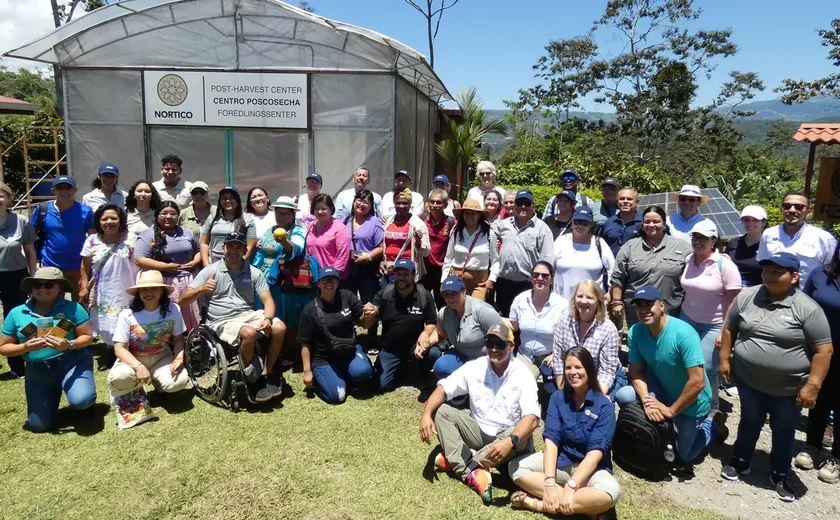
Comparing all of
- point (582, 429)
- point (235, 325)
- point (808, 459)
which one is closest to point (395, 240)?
point (235, 325)

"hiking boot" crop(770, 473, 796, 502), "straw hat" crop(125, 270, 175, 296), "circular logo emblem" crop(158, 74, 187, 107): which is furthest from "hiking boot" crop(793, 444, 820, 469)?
"circular logo emblem" crop(158, 74, 187, 107)

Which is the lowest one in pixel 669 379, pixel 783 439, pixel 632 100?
pixel 783 439

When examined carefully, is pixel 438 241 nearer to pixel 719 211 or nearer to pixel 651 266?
pixel 651 266

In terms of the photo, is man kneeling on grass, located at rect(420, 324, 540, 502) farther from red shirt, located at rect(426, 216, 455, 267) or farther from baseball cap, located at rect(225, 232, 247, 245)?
baseball cap, located at rect(225, 232, 247, 245)

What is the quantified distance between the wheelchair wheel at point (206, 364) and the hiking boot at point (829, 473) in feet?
15.1

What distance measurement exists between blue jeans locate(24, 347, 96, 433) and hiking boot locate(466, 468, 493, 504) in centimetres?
318

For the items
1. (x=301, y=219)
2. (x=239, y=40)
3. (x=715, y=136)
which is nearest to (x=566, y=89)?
(x=715, y=136)

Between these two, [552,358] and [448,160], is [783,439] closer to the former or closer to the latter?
[552,358]

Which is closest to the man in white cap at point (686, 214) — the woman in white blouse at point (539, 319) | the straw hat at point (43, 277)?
the woman in white blouse at point (539, 319)

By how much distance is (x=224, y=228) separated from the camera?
217 inches

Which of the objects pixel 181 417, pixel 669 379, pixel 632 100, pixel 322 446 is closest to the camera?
pixel 669 379

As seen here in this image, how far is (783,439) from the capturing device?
3.81 metres

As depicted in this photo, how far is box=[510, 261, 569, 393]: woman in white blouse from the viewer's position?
4.71 m

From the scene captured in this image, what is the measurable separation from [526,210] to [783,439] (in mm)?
2766
